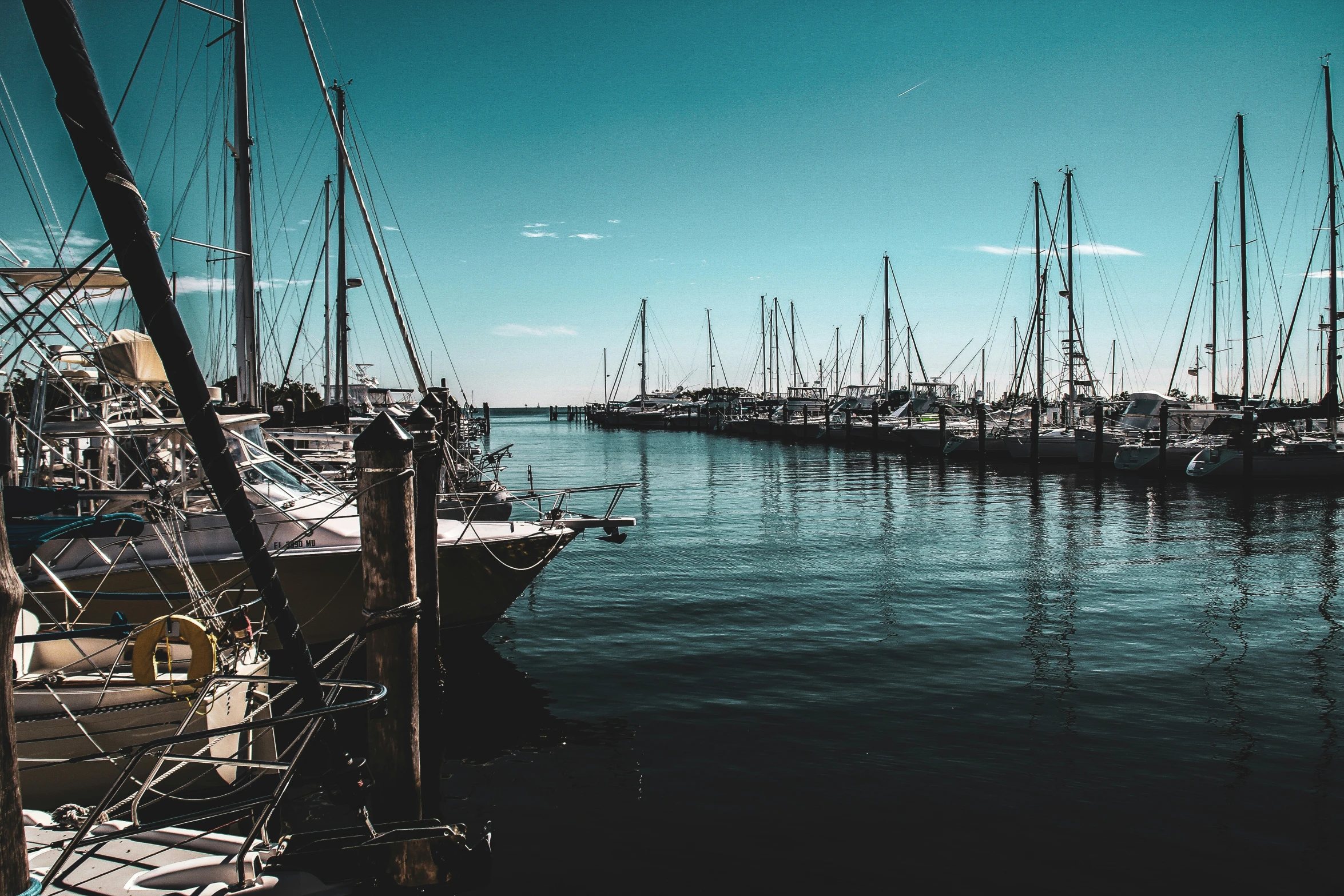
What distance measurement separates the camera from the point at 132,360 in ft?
30.5

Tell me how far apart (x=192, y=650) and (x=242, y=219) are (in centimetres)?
1165

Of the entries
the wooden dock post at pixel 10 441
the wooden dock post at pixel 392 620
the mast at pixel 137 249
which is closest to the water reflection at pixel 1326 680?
the wooden dock post at pixel 392 620

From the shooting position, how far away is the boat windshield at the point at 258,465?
10.2 meters

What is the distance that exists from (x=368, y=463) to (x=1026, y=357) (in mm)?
54143

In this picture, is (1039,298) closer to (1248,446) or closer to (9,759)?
(1248,446)

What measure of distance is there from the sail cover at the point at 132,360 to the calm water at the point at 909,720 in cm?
540

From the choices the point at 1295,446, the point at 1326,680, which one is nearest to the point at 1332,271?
the point at 1295,446

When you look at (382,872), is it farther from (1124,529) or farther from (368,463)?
(1124,529)

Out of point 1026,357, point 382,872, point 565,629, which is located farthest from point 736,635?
point 1026,357

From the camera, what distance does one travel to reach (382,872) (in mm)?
4816

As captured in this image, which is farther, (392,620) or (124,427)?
(124,427)

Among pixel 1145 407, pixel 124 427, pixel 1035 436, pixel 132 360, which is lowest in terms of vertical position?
pixel 1035 436

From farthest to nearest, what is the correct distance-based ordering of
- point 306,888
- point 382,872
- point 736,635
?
point 736,635 < point 382,872 < point 306,888

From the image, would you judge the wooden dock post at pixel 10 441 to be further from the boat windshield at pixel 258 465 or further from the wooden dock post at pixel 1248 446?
the wooden dock post at pixel 1248 446
